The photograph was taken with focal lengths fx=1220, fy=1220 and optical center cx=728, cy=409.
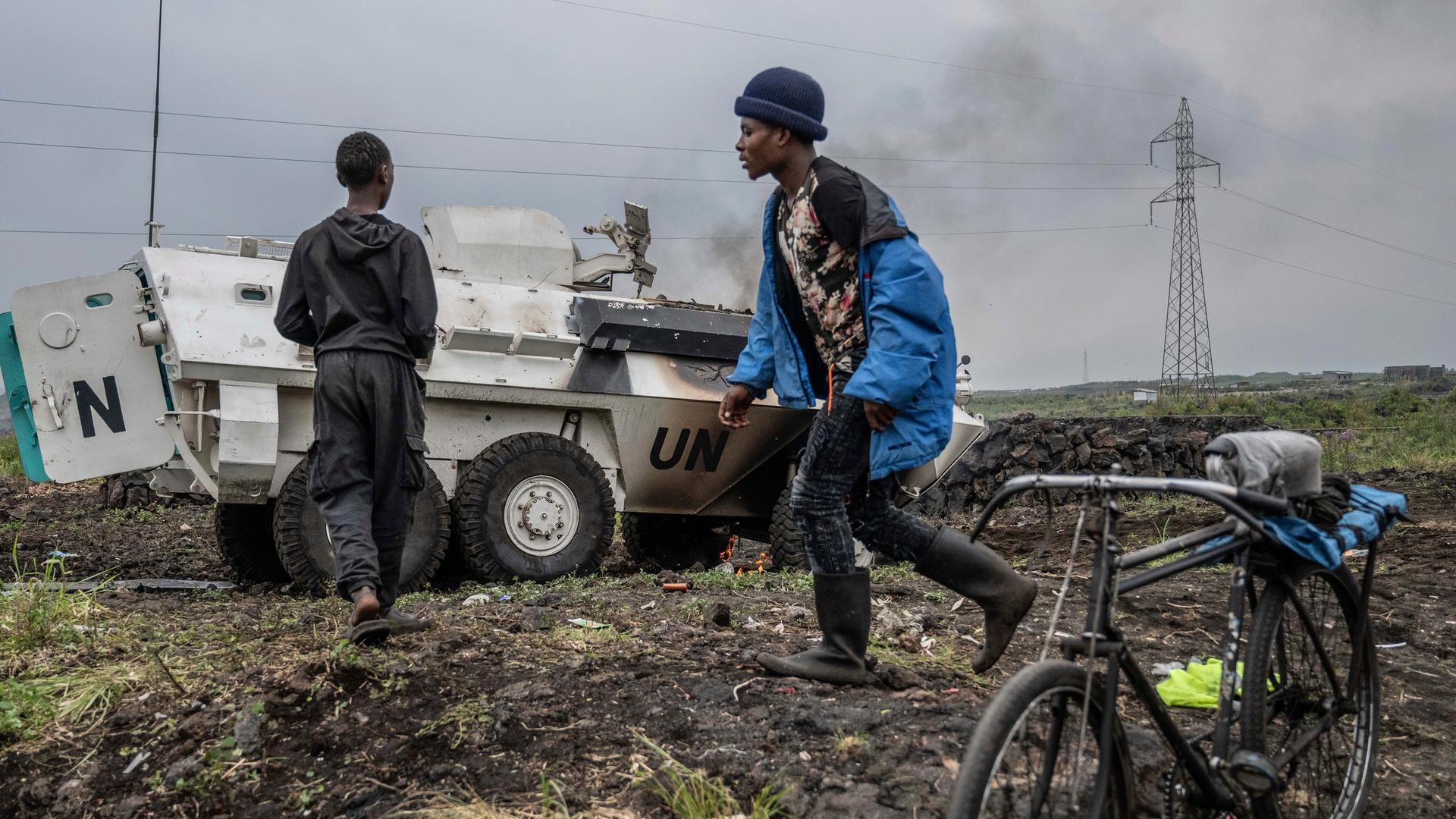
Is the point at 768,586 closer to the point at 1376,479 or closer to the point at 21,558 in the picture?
the point at 21,558

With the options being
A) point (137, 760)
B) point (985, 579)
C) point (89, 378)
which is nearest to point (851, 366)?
point (985, 579)

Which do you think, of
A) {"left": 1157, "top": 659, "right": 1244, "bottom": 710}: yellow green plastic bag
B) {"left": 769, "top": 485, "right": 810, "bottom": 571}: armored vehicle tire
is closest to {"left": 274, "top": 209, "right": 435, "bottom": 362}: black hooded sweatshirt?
{"left": 1157, "top": 659, "right": 1244, "bottom": 710}: yellow green plastic bag

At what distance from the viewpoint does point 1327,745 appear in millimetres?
2941

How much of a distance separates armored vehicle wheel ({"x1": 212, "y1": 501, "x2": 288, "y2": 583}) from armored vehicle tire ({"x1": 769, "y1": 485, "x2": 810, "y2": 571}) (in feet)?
10.0

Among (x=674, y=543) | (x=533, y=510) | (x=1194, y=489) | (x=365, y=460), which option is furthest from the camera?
(x=674, y=543)

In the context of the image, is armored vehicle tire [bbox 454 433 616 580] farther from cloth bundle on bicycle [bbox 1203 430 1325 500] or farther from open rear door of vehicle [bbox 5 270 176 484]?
cloth bundle on bicycle [bbox 1203 430 1325 500]

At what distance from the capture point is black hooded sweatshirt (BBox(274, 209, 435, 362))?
171 inches

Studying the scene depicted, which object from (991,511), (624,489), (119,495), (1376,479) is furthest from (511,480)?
(1376,479)

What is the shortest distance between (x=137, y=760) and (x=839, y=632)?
1993 mm

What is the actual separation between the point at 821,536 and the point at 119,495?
1017 cm

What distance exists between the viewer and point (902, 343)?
3.30m

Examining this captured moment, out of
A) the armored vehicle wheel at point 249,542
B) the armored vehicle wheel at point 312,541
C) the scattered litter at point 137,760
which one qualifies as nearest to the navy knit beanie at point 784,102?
the scattered litter at point 137,760

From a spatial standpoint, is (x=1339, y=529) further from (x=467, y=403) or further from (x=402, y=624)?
(x=467, y=403)

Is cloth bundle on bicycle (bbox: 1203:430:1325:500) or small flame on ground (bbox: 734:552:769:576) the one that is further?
small flame on ground (bbox: 734:552:769:576)
